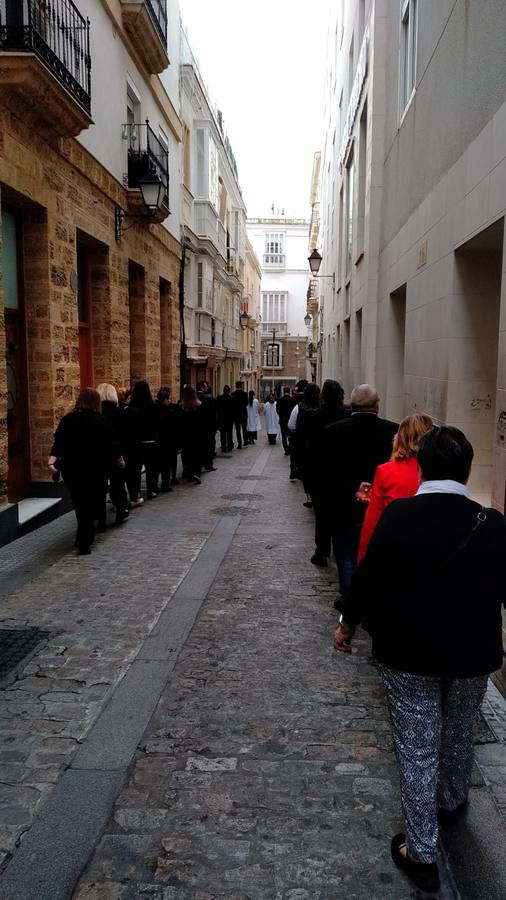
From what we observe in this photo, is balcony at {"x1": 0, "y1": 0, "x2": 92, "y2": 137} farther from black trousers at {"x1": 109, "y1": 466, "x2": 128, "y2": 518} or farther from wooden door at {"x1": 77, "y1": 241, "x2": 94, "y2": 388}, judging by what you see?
black trousers at {"x1": 109, "y1": 466, "x2": 128, "y2": 518}

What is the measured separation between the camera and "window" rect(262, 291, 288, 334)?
2864 inches

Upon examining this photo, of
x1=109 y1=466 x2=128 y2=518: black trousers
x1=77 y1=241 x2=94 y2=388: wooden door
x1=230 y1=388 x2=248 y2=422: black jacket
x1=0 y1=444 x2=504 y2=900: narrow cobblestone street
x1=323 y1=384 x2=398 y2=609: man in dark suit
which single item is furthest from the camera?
x1=230 y1=388 x2=248 y2=422: black jacket

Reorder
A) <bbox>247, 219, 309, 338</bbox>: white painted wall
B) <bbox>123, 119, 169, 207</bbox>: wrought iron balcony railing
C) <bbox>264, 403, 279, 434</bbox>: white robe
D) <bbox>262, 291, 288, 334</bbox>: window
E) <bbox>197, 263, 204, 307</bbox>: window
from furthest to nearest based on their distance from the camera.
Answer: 1. <bbox>247, 219, 309, 338</bbox>: white painted wall
2. <bbox>262, 291, 288, 334</bbox>: window
3. <bbox>197, 263, 204, 307</bbox>: window
4. <bbox>264, 403, 279, 434</bbox>: white robe
5. <bbox>123, 119, 169, 207</bbox>: wrought iron balcony railing

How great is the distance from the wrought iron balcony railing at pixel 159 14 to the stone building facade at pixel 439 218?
13.2ft

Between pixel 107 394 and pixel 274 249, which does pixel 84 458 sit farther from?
pixel 274 249

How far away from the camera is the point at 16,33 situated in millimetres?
7016

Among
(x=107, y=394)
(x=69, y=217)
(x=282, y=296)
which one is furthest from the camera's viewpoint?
(x=282, y=296)

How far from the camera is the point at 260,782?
331 centimetres

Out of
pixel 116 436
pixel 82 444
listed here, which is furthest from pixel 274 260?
pixel 82 444

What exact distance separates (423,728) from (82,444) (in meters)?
5.54

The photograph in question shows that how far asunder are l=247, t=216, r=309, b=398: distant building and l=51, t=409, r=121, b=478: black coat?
64570 millimetres

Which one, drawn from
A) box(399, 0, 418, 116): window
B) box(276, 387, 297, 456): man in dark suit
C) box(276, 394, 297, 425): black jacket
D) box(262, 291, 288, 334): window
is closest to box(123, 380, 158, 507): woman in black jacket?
box(399, 0, 418, 116): window

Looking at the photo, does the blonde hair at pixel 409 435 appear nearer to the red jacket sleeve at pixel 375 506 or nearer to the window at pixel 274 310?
the red jacket sleeve at pixel 375 506

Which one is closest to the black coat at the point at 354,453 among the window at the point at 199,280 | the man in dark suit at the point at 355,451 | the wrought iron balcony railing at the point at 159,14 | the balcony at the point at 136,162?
the man in dark suit at the point at 355,451
